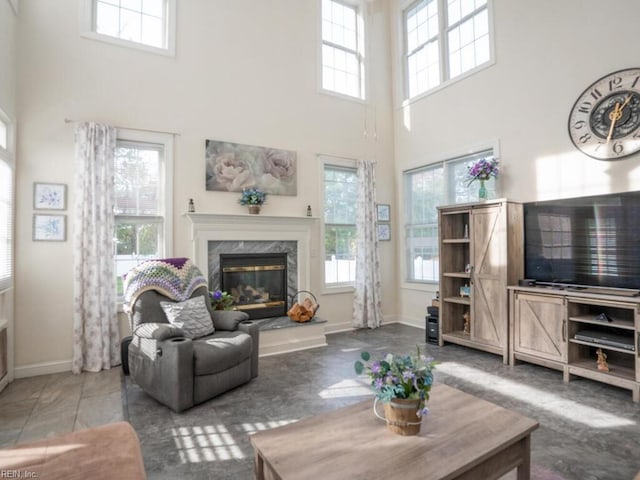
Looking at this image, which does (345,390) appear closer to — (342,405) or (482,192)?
(342,405)

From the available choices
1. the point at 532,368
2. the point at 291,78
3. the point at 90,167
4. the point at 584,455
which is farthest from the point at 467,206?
the point at 90,167

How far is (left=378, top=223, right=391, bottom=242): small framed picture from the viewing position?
5.79 meters

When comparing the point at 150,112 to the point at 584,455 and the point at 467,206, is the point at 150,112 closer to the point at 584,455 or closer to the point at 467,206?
the point at 467,206

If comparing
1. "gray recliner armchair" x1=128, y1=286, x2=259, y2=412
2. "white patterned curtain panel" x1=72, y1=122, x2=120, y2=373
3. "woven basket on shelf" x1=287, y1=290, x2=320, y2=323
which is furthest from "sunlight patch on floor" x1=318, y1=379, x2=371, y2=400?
"white patterned curtain panel" x1=72, y1=122, x2=120, y2=373

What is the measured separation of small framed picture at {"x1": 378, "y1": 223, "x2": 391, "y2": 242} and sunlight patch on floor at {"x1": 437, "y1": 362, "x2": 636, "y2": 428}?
8.09 feet

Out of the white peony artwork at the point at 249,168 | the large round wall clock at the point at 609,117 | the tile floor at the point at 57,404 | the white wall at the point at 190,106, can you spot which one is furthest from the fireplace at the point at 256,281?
the large round wall clock at the point at 609,117

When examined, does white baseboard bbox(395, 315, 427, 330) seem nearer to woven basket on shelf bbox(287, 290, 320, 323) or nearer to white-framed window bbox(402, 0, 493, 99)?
woven basket on shelf bbox(287, 290, 320, 323)

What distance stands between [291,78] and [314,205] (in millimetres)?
1847

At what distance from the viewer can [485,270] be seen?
13.3 ft

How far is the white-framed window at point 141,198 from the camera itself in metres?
4.09

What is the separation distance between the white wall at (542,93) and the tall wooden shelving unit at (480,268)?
1.94 feet

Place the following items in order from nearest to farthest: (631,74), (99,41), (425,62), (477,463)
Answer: (477,463) < (631,74) < (99,41) < (425,62)

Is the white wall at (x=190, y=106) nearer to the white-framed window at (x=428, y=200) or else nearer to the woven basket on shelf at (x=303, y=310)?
the white-framed window at (x=428, y=200)

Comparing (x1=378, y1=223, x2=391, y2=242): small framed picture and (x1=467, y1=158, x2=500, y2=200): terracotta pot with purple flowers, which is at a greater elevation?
(x1=467, y1=158, x2=500, y2=200): terracotta pot with purple flowers
